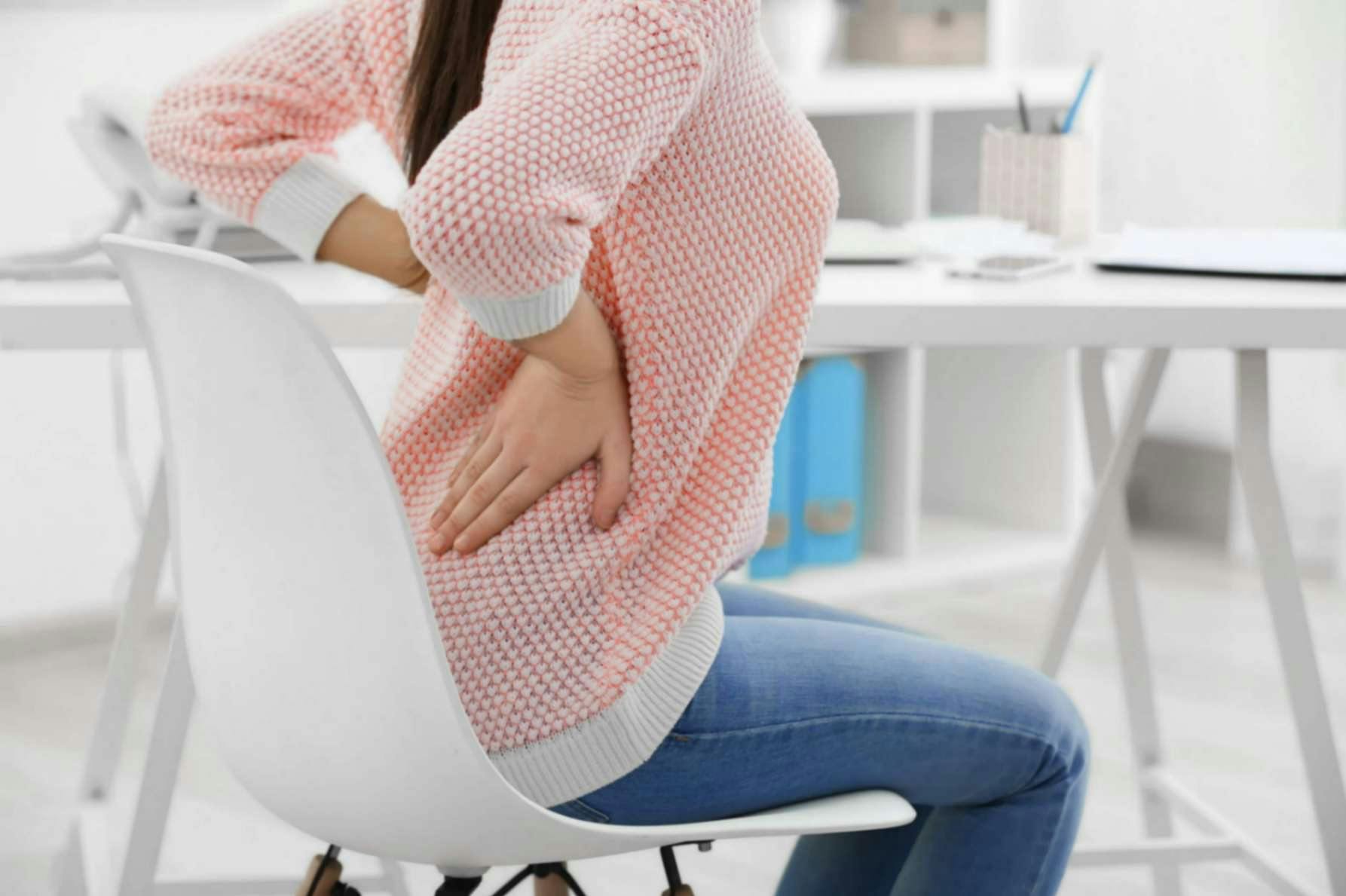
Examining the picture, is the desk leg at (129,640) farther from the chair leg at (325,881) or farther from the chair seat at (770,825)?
the chair seat at (770,825)

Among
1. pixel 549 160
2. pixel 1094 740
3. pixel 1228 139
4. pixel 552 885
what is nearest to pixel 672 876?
pixel 552 885

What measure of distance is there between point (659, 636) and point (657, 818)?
0.12 metres

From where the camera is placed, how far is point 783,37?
283 cm

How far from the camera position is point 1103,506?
1767 millimetres

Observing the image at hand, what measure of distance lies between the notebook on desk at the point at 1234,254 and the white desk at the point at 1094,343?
0.05ft

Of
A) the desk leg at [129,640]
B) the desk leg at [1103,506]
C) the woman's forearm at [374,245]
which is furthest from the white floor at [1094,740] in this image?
the woman's forearm at [374,245]

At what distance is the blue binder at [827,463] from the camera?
9.02 feet

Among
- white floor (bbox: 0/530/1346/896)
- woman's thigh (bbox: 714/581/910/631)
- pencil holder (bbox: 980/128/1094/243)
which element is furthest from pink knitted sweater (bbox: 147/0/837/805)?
white floor (bbox: 0/530/1346/896)

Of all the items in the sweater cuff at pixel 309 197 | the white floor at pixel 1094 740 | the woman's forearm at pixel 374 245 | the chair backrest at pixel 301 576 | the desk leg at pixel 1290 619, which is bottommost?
the white floor at pixel 1094 740

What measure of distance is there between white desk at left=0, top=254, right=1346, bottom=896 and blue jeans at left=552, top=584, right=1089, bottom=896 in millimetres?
335

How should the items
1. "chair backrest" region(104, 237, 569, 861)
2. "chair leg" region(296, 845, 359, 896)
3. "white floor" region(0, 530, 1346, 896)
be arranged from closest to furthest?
"chair backrest" region(104, 237, 569, 861) → "chair leg" region(296, 845, 359, 896) → "white floor" region(0, 530, 1346, 896)

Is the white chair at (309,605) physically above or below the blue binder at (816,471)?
above

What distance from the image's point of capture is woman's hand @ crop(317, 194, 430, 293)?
1009mm

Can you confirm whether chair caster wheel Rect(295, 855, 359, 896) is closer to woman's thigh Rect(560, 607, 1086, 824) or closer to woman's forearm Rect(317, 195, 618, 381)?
woman's thigh Rect(560, 607, 1086, 824)
